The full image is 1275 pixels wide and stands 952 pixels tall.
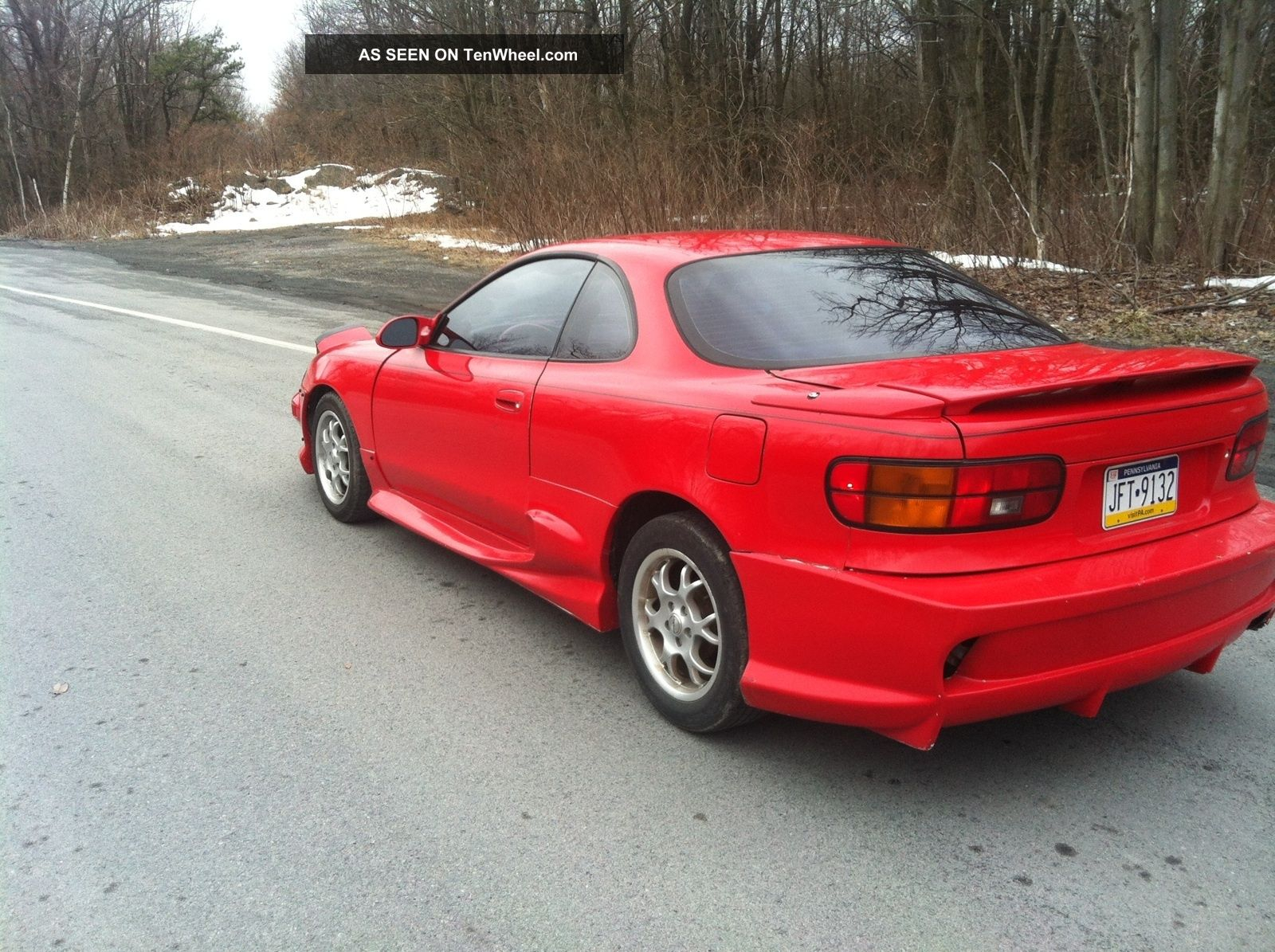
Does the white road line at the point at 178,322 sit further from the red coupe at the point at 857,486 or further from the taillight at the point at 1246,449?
the taillight at the point at 1246,449

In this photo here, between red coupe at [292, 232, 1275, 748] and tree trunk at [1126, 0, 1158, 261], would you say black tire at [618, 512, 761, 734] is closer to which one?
red coupe at [292, 232, 1275, 748]

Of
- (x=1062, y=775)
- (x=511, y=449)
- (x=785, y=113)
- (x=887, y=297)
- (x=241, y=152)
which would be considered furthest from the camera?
(x=241, y=152)

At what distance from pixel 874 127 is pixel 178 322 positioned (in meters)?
15.4

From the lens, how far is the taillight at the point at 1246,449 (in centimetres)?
316

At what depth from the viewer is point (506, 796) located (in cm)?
306

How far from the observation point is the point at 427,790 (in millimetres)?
3098

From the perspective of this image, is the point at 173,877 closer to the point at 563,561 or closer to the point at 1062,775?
the point at 563,561

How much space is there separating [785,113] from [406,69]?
531 inches

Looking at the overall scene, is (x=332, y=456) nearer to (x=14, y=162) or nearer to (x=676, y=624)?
(x=676, y=624)

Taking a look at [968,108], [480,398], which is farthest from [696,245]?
[968,108]

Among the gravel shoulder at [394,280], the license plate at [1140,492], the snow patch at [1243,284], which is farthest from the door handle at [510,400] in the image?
the snow patch at [1243,284]

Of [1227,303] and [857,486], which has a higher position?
[857,486]

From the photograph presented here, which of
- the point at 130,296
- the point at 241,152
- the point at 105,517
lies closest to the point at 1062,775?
the point at 105,517

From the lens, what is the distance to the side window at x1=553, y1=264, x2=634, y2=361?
12.1 feet
